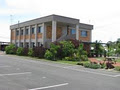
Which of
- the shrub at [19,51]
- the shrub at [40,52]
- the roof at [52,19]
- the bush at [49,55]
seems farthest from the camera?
the shrub at [19,51]

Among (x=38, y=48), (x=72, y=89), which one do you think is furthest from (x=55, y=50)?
(x=72, y=89)

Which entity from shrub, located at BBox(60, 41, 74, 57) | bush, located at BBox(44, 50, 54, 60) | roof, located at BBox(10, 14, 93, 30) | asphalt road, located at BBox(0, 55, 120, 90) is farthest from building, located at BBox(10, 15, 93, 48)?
asphalt road, located at BBox(0, 55, 120, 90)

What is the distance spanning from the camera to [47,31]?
38.6 m

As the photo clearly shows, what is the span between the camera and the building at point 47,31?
1419 inches

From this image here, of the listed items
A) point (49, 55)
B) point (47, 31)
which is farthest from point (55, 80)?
point (47, 31)

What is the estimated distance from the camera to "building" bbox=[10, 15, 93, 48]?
36044 millimetres

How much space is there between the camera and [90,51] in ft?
137

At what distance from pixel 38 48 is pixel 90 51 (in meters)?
12.7

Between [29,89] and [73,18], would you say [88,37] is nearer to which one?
[73,18]

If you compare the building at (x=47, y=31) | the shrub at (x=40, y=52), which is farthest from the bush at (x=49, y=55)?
the building at (x=47, y=31)

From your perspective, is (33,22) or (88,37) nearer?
(33,22)

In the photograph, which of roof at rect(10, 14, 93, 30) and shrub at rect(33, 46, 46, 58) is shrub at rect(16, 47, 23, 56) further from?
shrub at rect(33, 46, 46, 58)

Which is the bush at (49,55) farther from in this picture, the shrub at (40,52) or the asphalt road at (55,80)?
the asphalt road at (55,80)

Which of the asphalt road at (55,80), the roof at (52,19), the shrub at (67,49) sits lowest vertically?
the asphalt road at (55,80)
